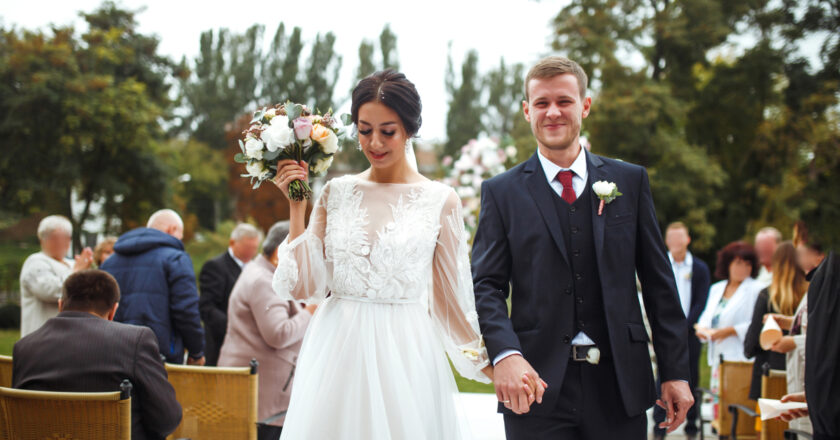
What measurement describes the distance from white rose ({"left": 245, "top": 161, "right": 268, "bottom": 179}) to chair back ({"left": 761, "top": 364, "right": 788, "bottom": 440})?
11.1 feet

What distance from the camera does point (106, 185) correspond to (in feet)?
67.6

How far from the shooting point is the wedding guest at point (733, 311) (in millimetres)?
6898

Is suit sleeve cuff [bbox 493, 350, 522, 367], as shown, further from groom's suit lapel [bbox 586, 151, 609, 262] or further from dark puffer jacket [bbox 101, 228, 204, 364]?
dark puffer jacket [bbox 101, 228, 204, 364]

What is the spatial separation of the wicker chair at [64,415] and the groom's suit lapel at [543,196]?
75.8 inches

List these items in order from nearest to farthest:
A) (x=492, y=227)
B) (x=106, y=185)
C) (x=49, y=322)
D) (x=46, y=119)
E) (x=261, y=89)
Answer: (x=492, y=227), (x=49, y=322), (x=46, y=119), (x=106, y=185), (x=261, y=89)

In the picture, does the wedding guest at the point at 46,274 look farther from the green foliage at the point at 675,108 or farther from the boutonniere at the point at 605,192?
the green foliage at the point at 675,108

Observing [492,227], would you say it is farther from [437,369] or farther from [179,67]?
[179,67]

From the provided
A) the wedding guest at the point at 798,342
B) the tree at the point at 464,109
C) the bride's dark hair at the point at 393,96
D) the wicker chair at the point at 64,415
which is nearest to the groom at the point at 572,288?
the bride's dark hair at the point at 393,96

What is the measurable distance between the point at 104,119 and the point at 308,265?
18.0 m

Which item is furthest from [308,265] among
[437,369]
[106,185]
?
[106,185]

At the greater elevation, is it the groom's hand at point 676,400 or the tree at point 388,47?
the tree at point 388,47

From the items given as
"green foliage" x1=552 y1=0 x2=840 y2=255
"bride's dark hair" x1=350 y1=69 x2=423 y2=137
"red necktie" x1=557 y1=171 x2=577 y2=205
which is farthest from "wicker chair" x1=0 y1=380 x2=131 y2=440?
"green foliage" x1=552 y1=0 x2=840 y2=255

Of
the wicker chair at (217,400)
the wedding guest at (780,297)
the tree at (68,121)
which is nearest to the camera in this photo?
the wicker chair at (217,400)

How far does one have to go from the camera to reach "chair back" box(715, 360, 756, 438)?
209 inches
